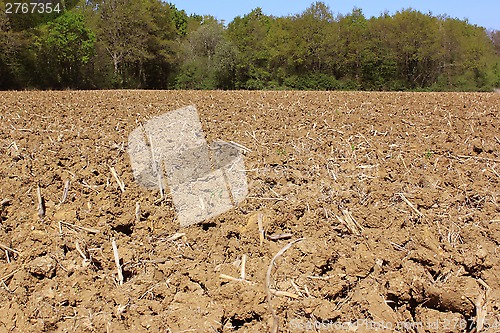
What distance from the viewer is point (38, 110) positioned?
9539mm

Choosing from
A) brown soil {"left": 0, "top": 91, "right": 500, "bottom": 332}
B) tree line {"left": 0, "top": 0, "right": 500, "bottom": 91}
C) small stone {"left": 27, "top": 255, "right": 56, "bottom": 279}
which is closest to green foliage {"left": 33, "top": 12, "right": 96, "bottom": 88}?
tree line {"left": 0, "top": 0, "right": 500, "bottom": 91}

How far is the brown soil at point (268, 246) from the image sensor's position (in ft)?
9.53

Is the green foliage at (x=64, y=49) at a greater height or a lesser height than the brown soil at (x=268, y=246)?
greater

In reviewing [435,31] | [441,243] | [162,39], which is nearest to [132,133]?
[441,243]

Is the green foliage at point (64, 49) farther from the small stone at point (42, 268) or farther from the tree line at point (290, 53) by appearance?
the small stone at point (42, 268)

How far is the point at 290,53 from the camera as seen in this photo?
42.2 m

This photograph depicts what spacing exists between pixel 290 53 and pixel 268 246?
4034 centimetres

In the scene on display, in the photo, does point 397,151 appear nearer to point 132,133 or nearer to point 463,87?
point 132,133

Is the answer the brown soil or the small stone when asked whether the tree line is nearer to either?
the brown soil

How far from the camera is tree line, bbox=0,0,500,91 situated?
3900 cm

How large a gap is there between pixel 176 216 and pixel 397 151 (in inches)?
117

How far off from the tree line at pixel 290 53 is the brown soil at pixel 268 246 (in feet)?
114

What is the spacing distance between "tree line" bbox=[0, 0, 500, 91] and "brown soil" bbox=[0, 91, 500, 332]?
34.8m

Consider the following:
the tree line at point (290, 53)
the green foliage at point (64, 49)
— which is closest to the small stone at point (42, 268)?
the green foliage at point (64, 49)
